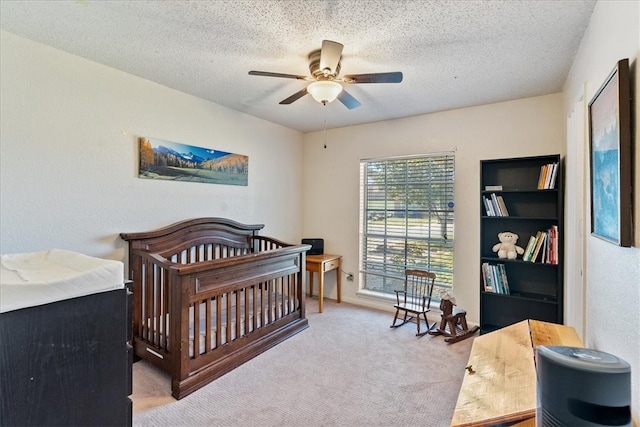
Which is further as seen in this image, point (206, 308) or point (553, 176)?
point (553, 176)

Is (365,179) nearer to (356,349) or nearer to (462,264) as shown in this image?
(462,264)

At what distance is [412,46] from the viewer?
2.15 m

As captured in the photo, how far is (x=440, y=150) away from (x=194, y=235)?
2.90 m

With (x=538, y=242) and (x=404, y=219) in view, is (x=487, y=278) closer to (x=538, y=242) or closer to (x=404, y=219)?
(x=538, y=242)

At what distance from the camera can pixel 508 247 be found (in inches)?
120

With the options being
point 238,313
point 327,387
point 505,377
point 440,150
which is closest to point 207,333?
point 238,313

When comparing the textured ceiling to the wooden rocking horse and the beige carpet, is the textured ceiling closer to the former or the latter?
the wooden rocking horse

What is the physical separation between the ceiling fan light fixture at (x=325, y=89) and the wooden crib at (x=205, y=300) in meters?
1.45

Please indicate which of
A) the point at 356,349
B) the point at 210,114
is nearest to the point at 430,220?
the point at 356,349

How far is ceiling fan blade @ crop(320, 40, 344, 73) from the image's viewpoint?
184 cm

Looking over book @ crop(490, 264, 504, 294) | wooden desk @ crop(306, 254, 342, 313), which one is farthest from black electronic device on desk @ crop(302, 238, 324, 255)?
book @ crop(490, 264, 504, 294)

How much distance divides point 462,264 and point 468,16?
8.32 feet

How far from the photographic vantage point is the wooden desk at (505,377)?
116cm

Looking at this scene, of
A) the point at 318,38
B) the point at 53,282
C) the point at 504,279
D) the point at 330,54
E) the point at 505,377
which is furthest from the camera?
the point at 504,279
